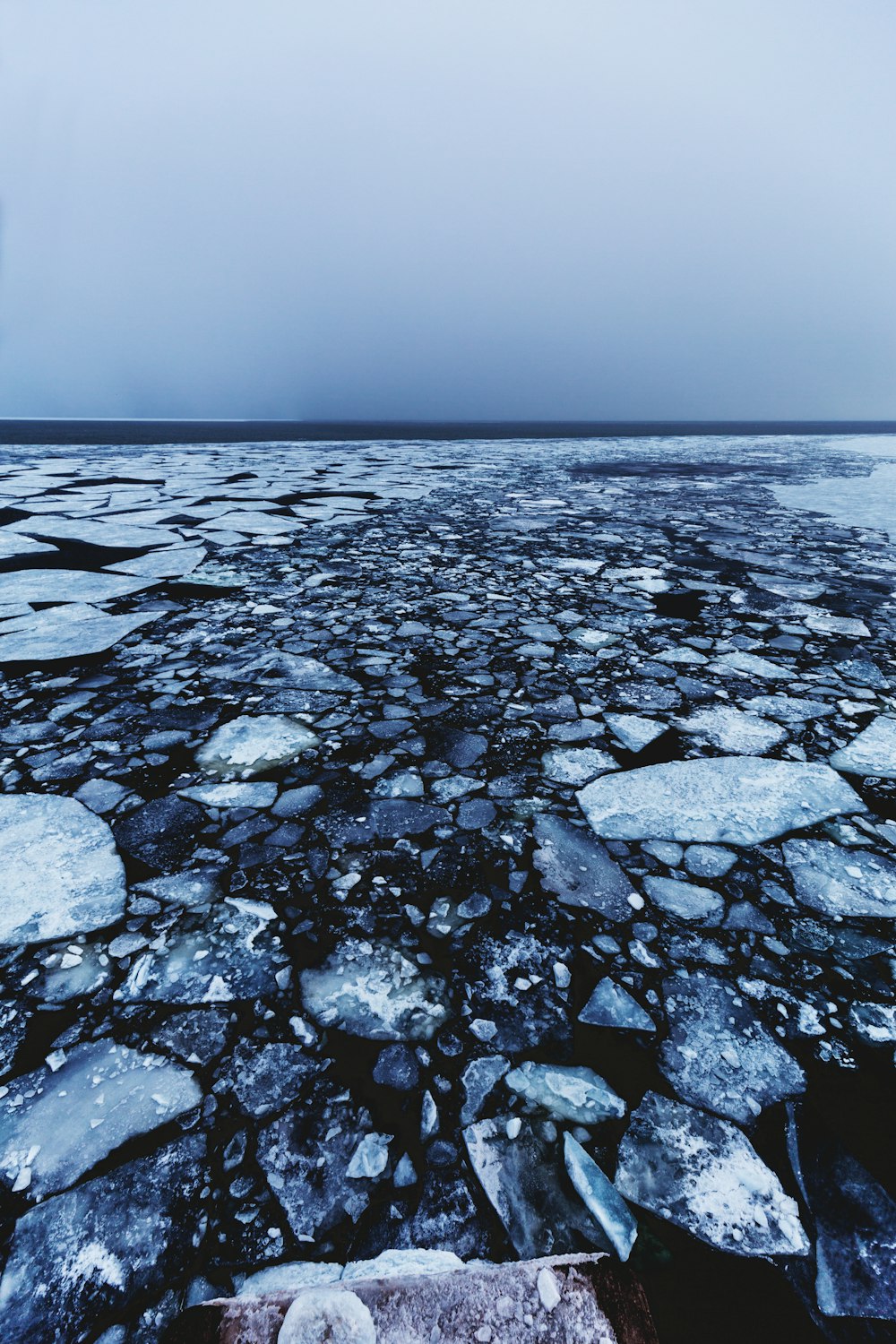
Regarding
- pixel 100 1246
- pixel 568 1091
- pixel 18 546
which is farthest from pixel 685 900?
pixel 18 546

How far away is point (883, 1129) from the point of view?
2.26 ft

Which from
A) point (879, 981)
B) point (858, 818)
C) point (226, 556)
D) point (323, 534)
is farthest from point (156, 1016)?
point (323, 534)

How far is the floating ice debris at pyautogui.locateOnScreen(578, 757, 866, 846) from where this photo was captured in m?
1.16

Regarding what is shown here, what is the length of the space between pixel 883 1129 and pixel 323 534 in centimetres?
366

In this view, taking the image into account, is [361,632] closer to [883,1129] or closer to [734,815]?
[734,815]

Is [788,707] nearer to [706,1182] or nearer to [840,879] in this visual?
[840,879]

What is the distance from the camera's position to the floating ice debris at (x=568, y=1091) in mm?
700

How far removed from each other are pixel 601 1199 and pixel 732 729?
3.65 ft

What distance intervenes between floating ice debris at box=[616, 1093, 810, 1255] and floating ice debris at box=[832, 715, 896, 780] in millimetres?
928

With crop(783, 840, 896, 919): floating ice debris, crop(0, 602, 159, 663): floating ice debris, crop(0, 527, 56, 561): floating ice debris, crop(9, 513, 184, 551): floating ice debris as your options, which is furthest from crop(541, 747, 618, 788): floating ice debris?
crop(0, 527, 56, 561): floating ice debris

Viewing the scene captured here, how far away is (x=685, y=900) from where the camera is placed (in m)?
1.00

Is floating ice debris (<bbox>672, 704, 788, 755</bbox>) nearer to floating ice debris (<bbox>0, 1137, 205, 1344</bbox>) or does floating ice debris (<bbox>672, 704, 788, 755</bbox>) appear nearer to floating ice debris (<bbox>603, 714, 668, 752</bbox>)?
floating ice debris (<bbox>603, 714, 668, 752</bbox>)

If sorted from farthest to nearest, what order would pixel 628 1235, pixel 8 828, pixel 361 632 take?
1. pixel 361 632
2. pixel 8 828
3. pixel 628 1235

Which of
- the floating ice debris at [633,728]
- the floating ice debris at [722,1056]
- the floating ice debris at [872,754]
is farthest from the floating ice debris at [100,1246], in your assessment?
the floating ice debris at [872,754]
